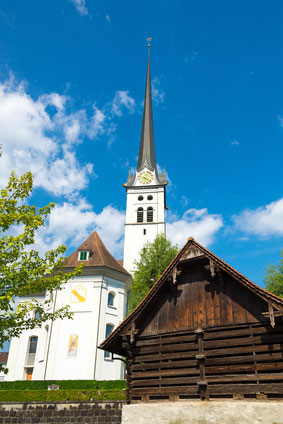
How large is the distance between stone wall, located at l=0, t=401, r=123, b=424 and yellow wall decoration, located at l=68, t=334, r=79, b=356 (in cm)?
984

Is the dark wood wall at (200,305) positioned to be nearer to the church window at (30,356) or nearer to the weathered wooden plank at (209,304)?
the weathered wooden plank at (209,304)

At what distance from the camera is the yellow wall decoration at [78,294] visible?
3475 cm

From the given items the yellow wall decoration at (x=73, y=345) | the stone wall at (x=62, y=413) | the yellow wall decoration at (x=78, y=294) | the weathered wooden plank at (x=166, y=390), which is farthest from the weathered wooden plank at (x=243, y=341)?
the yellow wall decoration at (x=78, y=294)

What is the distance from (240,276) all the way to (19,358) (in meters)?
33.2

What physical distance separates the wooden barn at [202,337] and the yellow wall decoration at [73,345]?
64.7 ft

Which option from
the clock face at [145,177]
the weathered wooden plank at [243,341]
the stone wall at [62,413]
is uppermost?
the clock face at [145,177]

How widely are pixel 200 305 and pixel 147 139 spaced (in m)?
59.0

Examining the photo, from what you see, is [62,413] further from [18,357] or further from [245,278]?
[18,357]

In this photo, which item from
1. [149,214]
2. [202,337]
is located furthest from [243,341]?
[149,214]

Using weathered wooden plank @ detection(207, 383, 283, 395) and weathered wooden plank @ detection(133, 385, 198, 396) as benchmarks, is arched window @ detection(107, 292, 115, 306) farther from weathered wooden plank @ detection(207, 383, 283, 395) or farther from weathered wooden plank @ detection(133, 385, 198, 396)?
weathered wooden plank @ detection(207, 383, 283, 395)

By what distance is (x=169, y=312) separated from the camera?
1340cm

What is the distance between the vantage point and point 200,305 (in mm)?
12805

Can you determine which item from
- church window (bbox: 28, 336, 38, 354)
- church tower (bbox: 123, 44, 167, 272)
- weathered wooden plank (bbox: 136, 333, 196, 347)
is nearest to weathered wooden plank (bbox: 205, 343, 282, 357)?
weathered wooden plank (bbox: 136, 333, 196, 347)

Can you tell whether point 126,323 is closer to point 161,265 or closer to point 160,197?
point 161,265
